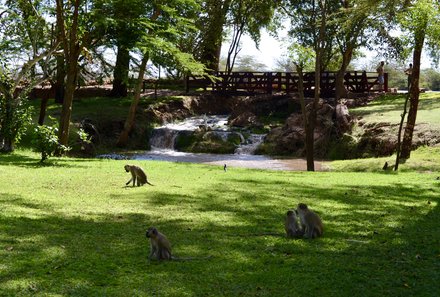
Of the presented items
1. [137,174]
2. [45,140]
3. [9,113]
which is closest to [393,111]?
[45,140]

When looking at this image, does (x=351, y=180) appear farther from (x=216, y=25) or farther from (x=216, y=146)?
(x=216, y=25)

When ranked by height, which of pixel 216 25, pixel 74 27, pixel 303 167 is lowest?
pixel 303 167

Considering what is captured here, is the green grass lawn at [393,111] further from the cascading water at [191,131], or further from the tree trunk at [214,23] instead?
the tree trunk at [214,23]

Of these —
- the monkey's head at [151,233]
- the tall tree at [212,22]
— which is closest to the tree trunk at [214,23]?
the tall tree at [212,22]

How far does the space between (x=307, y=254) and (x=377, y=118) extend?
24202 millimetres

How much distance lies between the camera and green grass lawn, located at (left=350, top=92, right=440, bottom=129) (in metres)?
29.5

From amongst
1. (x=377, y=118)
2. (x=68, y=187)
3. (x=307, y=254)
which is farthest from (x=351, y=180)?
(x=377, y=118)

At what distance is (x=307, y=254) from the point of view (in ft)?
26.8

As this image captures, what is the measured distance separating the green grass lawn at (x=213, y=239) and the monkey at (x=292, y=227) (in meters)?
0.23

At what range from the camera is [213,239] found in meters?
9.04

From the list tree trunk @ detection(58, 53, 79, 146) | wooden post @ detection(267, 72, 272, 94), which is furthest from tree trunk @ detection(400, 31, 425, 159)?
wooden post @ detection(267, 72, 272, 94)

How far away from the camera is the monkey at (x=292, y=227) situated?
9000mm

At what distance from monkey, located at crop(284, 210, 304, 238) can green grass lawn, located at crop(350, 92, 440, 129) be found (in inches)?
805

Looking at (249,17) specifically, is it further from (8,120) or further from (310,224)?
(310,224)
